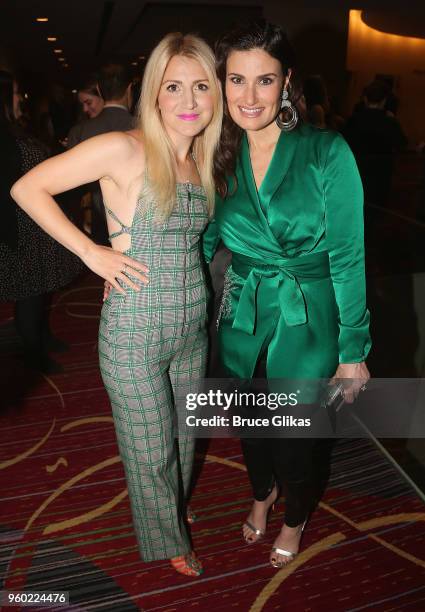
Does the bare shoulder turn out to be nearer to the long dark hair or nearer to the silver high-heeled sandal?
the long dark hair

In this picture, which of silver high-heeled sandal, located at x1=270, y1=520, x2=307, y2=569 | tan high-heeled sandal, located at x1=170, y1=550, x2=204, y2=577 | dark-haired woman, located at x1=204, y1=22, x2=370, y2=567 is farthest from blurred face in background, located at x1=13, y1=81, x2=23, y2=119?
silver high-heeled sandal, located at x1=270, y1=520, x2=307, y2=569

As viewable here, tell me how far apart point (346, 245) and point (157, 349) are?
0.61m

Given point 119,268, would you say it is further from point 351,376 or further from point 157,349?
point 351,376

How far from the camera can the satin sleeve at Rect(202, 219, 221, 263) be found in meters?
1.71

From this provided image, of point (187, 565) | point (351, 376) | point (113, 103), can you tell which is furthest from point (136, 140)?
point (113, 103)

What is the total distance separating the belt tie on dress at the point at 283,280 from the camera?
151 centimetres

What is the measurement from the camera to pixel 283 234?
1.47 metres

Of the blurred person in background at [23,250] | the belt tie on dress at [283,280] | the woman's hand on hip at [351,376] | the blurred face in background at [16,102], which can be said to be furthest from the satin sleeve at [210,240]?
the blurred face in background at [16,102]

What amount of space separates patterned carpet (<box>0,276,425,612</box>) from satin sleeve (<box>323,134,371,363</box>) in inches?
31.5

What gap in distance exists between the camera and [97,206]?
3463 mm

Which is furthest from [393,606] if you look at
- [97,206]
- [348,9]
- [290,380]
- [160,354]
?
[348,9]

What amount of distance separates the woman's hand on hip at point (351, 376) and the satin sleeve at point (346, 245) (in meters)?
0.02

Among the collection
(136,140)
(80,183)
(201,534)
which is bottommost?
(201,534)

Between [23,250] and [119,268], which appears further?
[23,250]
